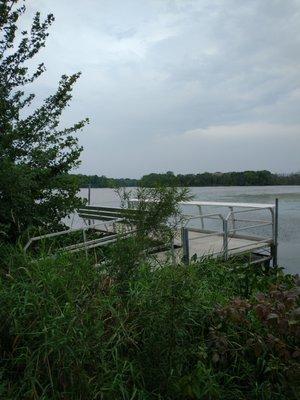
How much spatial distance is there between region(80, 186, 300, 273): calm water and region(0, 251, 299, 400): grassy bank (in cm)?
165

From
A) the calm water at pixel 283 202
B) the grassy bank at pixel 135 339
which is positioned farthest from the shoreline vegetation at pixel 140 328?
the calm water at pixel 283 202

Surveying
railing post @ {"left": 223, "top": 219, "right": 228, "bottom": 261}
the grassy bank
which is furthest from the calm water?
the grassy bank

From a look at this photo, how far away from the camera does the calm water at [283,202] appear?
9184 mm

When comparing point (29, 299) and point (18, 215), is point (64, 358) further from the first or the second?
point (18, 215)

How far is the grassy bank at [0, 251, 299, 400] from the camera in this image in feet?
10.8

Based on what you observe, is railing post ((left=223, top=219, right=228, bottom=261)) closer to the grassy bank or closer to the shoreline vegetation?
the shoreline vegetation

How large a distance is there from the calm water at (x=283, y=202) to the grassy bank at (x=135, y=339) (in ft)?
5.42

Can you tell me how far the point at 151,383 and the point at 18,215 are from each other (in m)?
3.65

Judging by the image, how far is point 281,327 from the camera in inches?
129

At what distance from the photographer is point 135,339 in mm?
3736

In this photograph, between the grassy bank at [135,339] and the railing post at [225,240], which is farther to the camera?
the railing post at [225,240]

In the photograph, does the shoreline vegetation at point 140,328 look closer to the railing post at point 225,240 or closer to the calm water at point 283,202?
the calm water at point 283,202

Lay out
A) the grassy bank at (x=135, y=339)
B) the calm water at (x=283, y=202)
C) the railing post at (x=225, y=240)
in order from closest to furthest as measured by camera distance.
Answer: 1. the grassy bank at (x=135, y=339)
2. the railing post at (x=225, y=240)
3. the calm water at (x=283, y=202)

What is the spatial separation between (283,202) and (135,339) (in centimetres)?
1977
